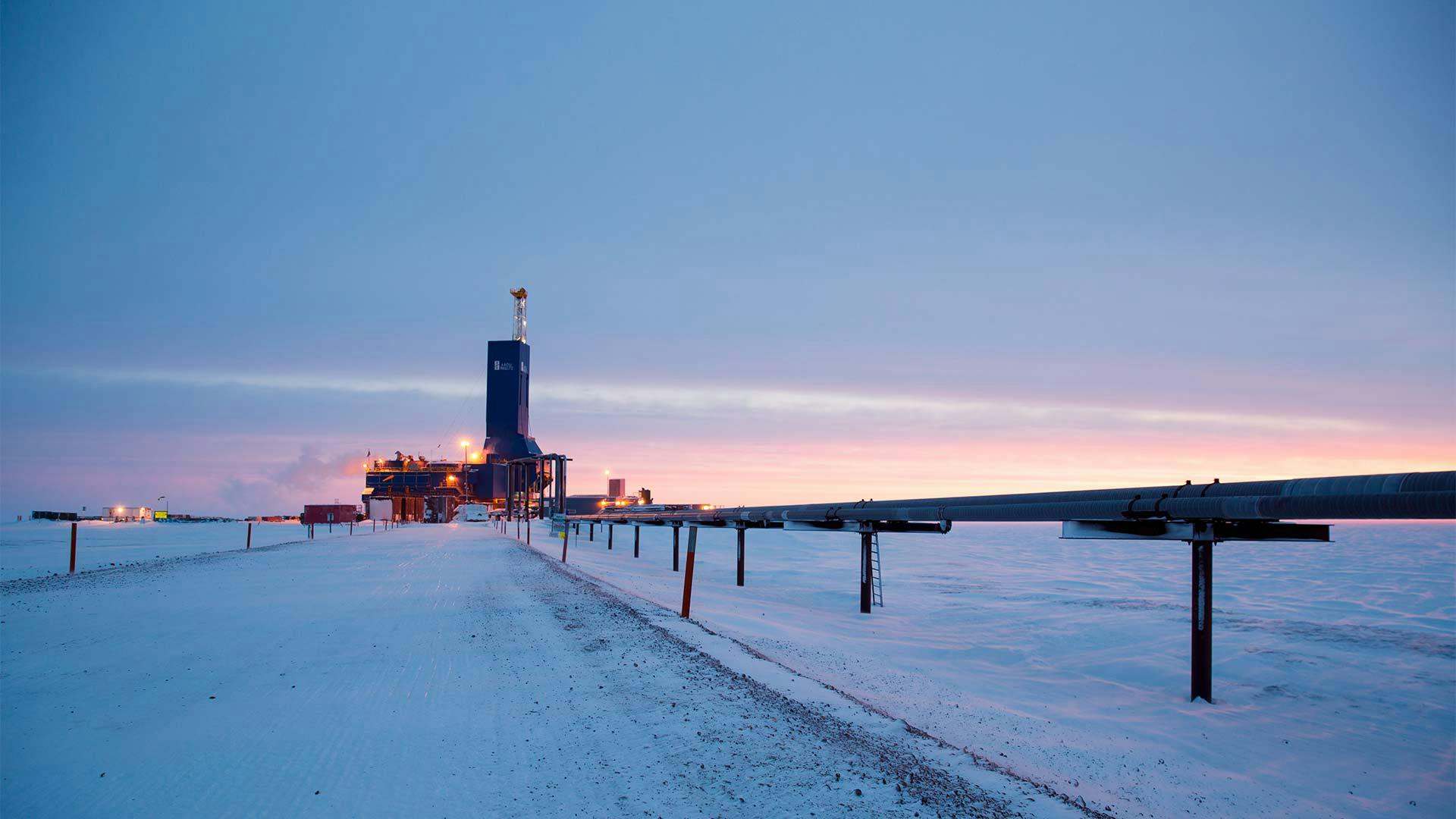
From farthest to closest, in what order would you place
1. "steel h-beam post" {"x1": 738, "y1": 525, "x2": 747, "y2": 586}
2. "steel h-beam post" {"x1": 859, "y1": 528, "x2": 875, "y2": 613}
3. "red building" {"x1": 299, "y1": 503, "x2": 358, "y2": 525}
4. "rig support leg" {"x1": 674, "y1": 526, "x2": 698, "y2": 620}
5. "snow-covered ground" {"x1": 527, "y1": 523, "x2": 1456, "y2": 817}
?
"red building" {"x1": 299, "y1": 503, "x2": 358, "y2": 525}, "steel h-beam post" {"x1": 738, "y1": 525, "x2": 747, "y2": 586}, "steel h-beam post" {"x1": 859, "y1": 528, "x2": 875, "y2": 613}, "rig support leg" {"x1": 674, "y1": 526, "x2": 698, "y2": 620}, "snow-covered ground" {"x1": 527, "y1": 523, "x2": 1456, "y2": 817}

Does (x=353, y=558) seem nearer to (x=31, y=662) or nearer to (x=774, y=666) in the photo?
(x=31, y=662)

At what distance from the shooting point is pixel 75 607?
14.2 metres

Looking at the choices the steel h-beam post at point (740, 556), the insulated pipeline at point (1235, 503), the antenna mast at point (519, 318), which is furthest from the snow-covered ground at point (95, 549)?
the antenna mast at point (519, 318)

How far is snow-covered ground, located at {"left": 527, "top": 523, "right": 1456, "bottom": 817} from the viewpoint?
746 cm

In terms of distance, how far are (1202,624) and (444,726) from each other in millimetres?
10464

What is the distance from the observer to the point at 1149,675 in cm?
1289

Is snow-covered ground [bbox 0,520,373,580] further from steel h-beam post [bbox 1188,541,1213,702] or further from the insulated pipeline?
steel h-beam post [bbox 1188,541,1213,702]

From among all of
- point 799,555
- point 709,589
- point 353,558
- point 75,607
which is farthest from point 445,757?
point 799,555

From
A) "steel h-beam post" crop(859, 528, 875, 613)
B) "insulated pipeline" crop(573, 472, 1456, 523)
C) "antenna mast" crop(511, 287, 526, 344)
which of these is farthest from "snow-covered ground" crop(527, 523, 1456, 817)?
"antenna mast" crop(511, 287, 526, 344)

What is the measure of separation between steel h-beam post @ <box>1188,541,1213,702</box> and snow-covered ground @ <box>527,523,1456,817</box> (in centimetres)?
34

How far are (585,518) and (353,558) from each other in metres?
30.9

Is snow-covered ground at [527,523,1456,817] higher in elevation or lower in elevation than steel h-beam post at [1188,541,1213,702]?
lower

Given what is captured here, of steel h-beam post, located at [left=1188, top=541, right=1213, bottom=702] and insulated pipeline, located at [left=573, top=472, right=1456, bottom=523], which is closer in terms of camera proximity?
insulated pipeline, located at [left=573, top=472, right=1456, bottom=523]

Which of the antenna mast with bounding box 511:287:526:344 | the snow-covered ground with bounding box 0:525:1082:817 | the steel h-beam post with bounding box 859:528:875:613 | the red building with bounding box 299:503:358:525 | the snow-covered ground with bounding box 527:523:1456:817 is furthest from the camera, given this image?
the antenna mast with bounding box 511:287:526:344
